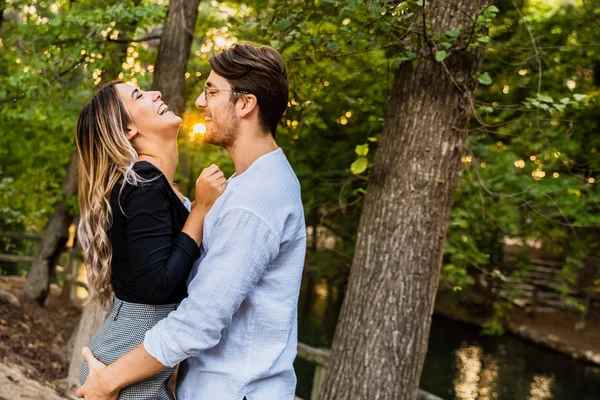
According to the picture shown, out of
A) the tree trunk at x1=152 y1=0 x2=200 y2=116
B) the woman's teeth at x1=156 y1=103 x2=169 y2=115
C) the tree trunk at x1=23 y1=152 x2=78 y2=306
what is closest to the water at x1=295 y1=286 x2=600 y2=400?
the tree trunk at x1=23 y1=152 x2=78 y2=306

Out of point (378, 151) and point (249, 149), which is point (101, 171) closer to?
point (249, 149)

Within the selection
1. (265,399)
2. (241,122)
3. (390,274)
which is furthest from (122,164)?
(390,274)

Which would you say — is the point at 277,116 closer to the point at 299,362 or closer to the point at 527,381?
the point at 299,362

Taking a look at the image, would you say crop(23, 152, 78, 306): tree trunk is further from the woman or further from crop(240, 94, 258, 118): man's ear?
crop(240, 94, 258, 118): man's ear

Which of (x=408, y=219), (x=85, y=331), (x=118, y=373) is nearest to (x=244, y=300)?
(x=118, y=373)

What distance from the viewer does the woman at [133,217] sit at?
1839 millimetres

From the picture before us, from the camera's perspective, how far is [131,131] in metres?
2.08

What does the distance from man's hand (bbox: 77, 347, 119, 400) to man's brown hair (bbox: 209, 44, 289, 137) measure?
83 centimetres

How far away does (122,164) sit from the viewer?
6.43 ft

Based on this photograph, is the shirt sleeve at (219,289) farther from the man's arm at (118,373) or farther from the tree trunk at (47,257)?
the tree trunk at (47,257)

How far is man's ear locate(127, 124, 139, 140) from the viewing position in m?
2.08

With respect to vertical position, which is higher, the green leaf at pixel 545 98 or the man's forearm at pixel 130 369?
the green leaf at pixel 545 98

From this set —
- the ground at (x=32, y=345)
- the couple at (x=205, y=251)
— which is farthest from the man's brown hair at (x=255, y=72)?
the ground at (x=32, y=345)

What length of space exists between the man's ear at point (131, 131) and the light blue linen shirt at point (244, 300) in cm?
40
